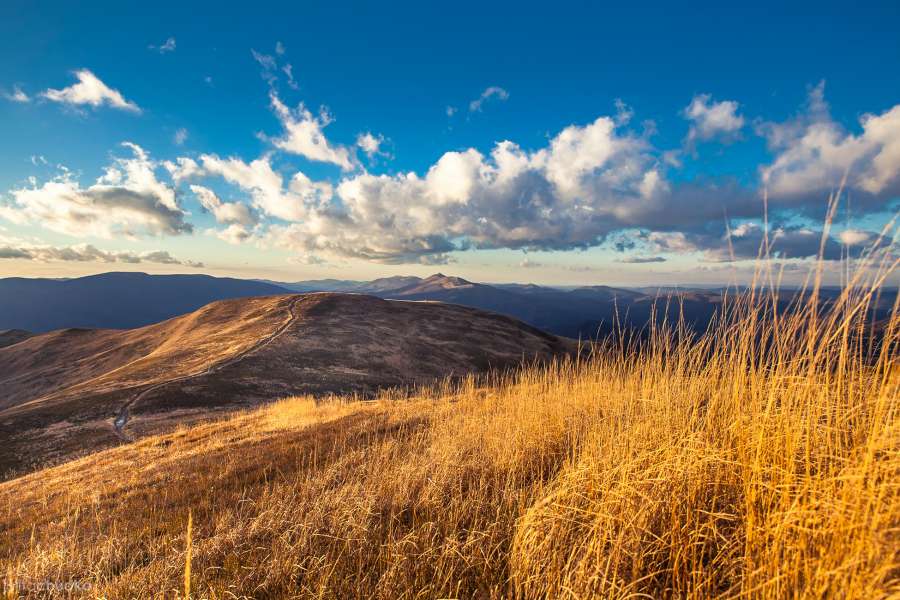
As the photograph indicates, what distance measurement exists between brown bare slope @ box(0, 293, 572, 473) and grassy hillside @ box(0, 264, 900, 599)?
22154mm

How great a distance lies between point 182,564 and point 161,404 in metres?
29.8

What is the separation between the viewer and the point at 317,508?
13.6ft

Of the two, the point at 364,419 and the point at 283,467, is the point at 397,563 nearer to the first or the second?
the point at 283,467

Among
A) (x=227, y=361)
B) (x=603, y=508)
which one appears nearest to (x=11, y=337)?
(x=227, y=361)

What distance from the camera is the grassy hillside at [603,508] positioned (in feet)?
7.15

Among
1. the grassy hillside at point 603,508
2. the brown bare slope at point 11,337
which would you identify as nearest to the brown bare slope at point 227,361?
the grassy hillside at point 603,508

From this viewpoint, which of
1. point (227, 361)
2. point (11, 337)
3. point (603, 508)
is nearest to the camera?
point (603, 508)

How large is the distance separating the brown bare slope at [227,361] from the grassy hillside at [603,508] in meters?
22.2

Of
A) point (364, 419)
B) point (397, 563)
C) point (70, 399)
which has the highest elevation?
point (397, 563)

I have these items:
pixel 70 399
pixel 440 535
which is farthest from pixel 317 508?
pixel 70 399

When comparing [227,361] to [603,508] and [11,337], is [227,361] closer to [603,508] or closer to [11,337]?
[603,508]

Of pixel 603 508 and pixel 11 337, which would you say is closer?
pixel 603 508

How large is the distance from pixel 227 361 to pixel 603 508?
4184 centimetres

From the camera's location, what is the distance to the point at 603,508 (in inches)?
112
